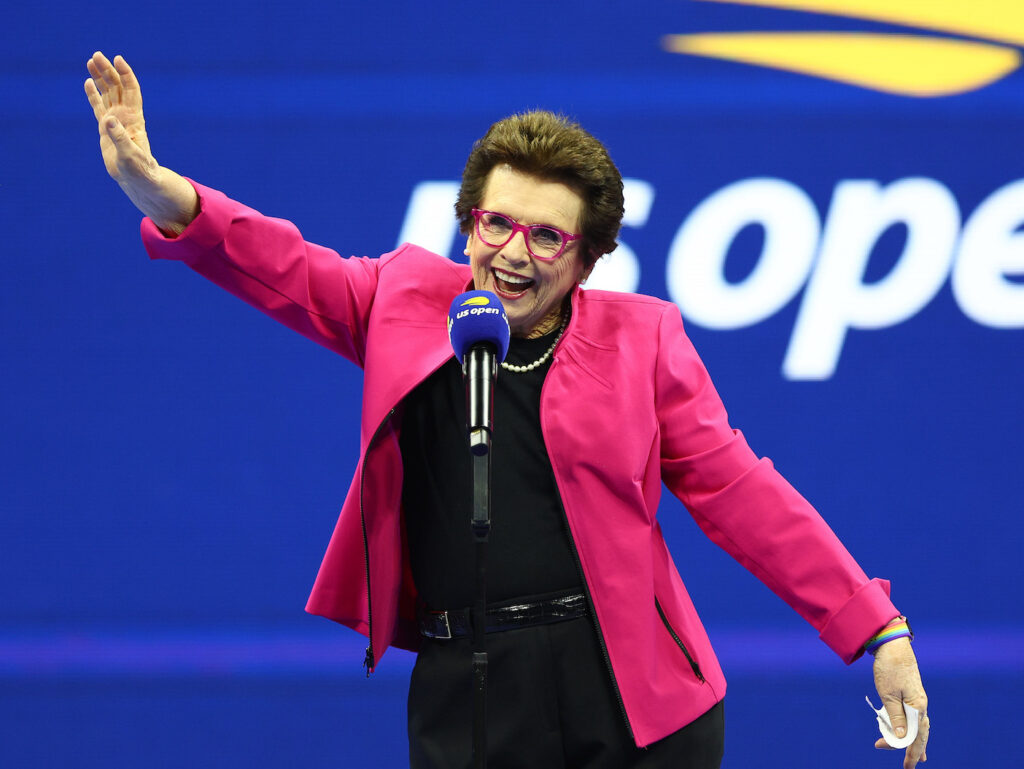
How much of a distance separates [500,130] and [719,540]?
72 cm

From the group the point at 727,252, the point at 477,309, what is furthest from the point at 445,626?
the point at 727,252

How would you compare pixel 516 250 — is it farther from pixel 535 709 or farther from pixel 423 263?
pixel 535 709

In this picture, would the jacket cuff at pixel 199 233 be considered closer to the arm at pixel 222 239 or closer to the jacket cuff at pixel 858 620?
the arm at pixel 222 239

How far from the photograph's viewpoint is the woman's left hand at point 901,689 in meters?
1.68

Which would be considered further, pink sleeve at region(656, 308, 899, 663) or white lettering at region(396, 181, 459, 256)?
white lettering at region(396, 181, 459, 256)

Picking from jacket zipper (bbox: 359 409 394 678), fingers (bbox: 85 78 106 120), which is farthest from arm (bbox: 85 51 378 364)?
jacket zipper (bbox: 359 409 394 678)

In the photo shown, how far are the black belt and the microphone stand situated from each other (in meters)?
0.27

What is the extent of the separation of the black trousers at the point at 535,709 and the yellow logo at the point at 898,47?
2.09 metres

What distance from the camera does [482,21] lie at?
10.6 ft

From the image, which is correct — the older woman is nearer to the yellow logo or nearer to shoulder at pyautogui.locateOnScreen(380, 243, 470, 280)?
shoulder at pyautogui.locateOnScreen(380, 243, 470, 280)

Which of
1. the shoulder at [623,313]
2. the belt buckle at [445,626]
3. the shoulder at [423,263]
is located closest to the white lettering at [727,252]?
the shoulder at [623,313]

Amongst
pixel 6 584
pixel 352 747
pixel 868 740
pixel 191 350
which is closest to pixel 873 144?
pixel 868 740

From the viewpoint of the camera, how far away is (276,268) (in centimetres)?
164

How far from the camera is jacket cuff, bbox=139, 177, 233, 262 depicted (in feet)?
5.11
